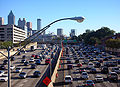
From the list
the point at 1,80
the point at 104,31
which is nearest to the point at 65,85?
the point at 1,80

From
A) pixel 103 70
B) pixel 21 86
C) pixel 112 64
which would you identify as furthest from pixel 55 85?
pixel 112 64

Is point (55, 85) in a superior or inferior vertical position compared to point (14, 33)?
inferior

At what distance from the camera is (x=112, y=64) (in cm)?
4822

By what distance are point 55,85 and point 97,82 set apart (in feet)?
23.1

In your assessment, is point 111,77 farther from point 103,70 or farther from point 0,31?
point 0,31

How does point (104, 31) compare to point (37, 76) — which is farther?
point (104, 31)

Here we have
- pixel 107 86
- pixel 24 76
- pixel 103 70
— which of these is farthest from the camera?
pixel 103 70

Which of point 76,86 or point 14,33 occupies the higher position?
point 14,33

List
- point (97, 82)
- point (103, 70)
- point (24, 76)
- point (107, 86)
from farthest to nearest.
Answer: point (103, 70) < point (24, 76) < point (97, 82) < point (107, 86)

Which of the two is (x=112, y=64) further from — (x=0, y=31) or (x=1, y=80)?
(x=0, y=31)

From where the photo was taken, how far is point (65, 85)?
28297mm

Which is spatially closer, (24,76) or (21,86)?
(21,86)

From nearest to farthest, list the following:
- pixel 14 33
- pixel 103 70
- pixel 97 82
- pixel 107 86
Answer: pixel 107 86 < pixel 97 82 < pixel 103 70 < pixel 14 33

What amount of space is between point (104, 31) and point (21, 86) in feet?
554
